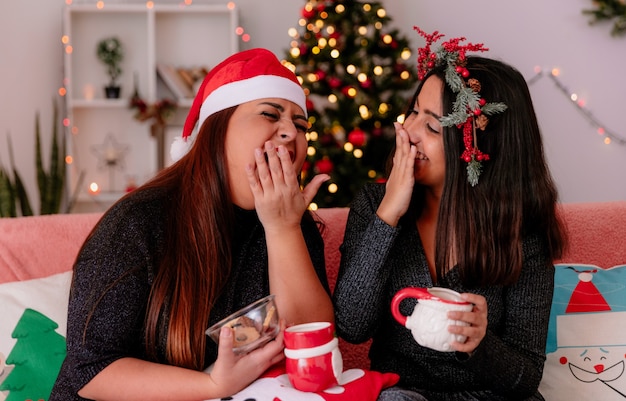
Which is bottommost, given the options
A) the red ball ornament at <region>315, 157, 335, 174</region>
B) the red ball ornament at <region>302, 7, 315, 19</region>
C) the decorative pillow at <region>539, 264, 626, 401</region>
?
the decorative pillow at <region>539, 264, 626, 401</region>

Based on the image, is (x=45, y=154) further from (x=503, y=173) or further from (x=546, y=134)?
(x=503, y=173)

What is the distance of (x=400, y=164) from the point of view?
1.48 metres

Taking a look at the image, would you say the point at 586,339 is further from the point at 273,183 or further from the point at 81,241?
the point at 81,241

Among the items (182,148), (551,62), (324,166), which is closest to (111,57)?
(324,166)

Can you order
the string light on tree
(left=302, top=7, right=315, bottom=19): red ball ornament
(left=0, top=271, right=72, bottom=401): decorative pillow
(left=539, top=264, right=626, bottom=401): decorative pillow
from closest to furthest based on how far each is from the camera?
(left=0, top=271, right=72, bottom=401): decorative pillow, (left=539, top=264, right=626, bottom=401): decorative pillow, (left=302, top=7, right=315, bottom=19): red ball ornament, the string light on tree

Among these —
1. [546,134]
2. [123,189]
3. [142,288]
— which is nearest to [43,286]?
[142,288]

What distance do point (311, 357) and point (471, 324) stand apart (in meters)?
0.30

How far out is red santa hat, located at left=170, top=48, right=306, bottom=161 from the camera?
4.91ft

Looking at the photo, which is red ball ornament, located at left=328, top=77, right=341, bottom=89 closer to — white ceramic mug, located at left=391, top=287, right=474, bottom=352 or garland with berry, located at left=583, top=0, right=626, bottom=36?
garland with berry, located at left=583, top=0, right=626, bottom=36

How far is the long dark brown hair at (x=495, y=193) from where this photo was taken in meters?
1.51

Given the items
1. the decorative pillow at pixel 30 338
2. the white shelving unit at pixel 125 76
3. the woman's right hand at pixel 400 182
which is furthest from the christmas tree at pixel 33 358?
the white shelving unit at pixel 125 76

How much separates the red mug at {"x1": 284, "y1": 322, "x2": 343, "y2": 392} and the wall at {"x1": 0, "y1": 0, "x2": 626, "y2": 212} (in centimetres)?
310

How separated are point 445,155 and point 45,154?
3.10m

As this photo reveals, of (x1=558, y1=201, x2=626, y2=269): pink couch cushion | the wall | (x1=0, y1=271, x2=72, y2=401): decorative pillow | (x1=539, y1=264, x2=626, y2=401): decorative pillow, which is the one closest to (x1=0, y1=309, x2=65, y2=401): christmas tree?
(x1=0, y1=271, x2=72, y2=401): decorative pillow
